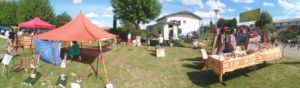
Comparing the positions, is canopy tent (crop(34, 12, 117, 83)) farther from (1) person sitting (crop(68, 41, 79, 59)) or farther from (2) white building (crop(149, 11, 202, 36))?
(2) white building (crop(149, 11, 202, 36))

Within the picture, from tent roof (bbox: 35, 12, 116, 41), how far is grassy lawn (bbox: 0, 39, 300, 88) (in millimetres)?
1735

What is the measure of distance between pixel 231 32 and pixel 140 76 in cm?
457

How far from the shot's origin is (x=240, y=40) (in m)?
22.2

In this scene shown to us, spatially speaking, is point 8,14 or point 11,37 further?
point 8,14

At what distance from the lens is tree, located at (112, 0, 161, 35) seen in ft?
150

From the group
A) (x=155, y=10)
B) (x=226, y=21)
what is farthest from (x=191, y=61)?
(x=226, y=21)

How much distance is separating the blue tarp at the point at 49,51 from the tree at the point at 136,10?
77.5ft

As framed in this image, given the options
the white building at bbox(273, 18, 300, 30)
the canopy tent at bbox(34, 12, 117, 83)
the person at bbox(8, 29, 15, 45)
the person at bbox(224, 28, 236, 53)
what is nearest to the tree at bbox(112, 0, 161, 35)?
the person at bbox(8, 29, 15, 45)

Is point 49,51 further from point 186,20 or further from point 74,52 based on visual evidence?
point 186,20

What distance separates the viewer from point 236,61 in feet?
50.4

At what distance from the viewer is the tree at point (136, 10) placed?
45.7m

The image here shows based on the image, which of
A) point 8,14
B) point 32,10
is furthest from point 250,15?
point 8,14

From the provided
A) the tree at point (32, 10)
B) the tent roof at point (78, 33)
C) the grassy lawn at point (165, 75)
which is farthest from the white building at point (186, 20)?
the grassy lawn at point (165, 75)

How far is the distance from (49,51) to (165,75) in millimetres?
7644
